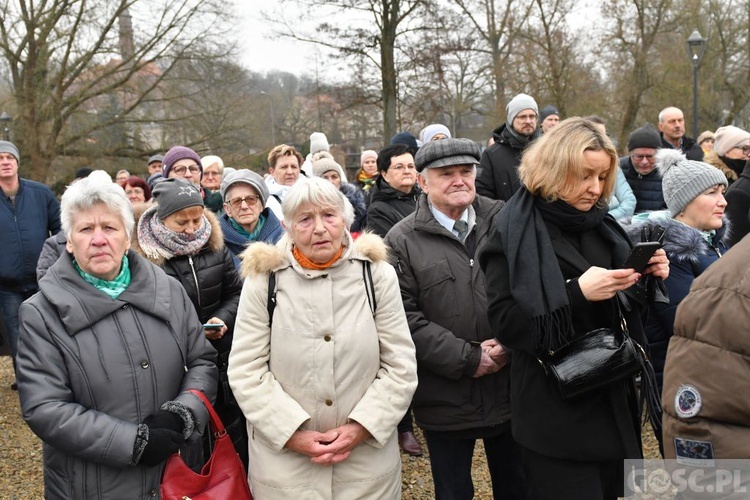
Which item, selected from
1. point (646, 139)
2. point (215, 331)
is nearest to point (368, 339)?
point (215, 331)

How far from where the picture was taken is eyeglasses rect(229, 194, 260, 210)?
13.4ft

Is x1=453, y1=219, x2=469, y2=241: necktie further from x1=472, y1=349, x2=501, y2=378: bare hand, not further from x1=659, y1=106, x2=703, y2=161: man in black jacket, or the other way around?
x1=659, y1=106, x2=703, y2=161: man in black jacket

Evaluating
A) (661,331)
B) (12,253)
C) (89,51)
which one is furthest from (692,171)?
(89,51)

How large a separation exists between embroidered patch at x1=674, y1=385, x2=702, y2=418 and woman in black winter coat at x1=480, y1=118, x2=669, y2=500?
0.70 meters

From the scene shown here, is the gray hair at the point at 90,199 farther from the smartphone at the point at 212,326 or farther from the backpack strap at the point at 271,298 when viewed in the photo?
the smartphone at the point at 212,326

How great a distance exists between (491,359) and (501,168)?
9.36 ft

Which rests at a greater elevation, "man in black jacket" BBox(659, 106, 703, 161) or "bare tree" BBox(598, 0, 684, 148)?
"bare tree" BBox(598, 0, 684, 148)

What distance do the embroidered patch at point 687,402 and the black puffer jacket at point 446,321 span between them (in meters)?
1.44

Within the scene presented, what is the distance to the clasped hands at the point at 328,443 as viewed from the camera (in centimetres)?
254

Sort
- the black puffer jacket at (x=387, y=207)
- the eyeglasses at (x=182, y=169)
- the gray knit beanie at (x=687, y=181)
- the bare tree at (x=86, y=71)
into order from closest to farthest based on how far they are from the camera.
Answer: the gray knit beanie at (x=687, y=181)
the black puffer jacket at (x=387, y=207)
the eyeglasses at (x=182, y=169)
the bare tree at (x=86, y=71)

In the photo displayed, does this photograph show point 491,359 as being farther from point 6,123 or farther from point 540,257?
point 6,123

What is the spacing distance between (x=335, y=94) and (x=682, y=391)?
16.9 metres

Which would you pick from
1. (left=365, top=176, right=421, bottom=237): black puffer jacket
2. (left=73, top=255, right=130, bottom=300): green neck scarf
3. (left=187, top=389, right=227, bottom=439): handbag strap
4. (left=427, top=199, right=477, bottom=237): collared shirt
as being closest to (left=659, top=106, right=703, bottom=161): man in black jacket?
(left=365, top=176, right=421, bottom=237): black puffer jacket

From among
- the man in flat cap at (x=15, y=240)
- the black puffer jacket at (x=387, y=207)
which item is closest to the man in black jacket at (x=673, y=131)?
the black puffer jacket at (x=387, y=207)
